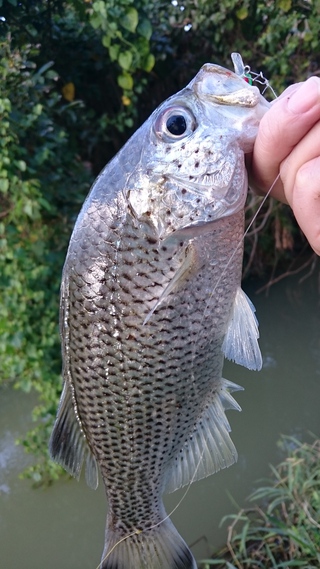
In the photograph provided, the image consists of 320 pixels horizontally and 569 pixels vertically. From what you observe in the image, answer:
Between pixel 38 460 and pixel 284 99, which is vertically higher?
pixel 284 99

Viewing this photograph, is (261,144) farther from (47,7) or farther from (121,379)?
(47,7)

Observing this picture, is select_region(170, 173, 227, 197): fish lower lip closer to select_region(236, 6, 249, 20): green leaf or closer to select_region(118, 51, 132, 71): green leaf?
select_region(118, 51, 132, 71): green leaf

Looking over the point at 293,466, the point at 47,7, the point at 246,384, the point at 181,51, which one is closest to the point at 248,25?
the point at 181,51

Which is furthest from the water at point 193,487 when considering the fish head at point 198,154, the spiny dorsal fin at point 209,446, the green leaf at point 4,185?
the fish head at point 198,154

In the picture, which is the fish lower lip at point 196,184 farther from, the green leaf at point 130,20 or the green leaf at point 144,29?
the green leaf at point 144,29

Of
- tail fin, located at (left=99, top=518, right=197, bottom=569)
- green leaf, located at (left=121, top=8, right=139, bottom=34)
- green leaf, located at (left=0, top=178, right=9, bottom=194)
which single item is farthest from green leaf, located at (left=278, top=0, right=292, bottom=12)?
tail fin, located at (left=99, top=518, right=197, bottom=569)

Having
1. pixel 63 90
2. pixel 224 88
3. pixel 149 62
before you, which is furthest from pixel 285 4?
pixel 224 88

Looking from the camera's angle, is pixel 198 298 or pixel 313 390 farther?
pixel 313 390

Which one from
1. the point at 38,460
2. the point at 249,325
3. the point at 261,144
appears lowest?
the point at 38,460
